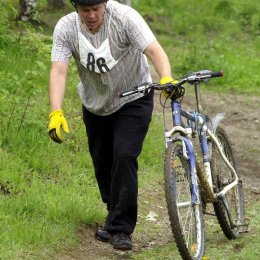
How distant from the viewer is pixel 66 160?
8.53 m

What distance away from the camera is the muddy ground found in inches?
259

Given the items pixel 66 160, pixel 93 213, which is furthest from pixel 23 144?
pixel 93 213

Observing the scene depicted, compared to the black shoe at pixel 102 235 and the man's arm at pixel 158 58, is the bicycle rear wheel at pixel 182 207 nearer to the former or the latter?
the man's arm at pixel 158 58

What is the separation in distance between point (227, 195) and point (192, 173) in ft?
4.30

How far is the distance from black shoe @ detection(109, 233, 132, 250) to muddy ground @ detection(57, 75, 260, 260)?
71mm

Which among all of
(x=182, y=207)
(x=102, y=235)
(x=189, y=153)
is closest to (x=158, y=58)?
(x=189, y=153)

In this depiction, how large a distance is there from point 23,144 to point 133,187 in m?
2.43

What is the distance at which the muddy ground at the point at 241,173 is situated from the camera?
659 cm

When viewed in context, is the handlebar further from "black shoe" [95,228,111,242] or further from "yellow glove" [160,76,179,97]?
"black shoe" [95,228,111,242]

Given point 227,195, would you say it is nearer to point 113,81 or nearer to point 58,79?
point 113,81

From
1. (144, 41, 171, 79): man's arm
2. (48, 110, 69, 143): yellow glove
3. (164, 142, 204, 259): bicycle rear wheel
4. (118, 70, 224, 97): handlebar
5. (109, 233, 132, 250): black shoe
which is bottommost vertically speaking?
(109, 233, 132, 250): black shoe

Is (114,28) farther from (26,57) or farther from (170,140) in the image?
(26,57)

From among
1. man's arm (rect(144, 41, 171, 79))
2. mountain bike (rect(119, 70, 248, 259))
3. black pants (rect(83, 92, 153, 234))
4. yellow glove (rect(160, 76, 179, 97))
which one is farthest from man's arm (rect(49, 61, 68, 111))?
yellow glove (rect(160, 76, 179, 97))

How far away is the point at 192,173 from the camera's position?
578cm
